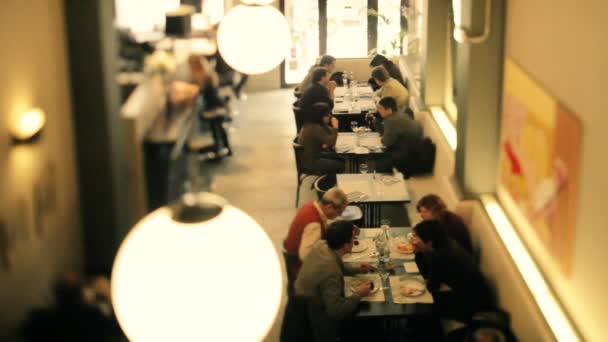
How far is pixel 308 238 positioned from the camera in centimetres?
675

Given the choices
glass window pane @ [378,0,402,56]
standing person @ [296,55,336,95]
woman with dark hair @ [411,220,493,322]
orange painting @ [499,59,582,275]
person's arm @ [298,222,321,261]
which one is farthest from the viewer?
glass window pane @ [378,0,402,56]

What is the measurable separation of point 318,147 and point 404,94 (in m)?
2.22

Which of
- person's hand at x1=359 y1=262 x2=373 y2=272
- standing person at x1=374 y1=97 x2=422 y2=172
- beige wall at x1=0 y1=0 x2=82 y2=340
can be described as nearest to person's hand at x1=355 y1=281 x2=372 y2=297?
person's hand at x1=359 y1=262 x2=373 y2=272

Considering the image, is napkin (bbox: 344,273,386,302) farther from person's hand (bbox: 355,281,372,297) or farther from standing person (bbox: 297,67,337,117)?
standing person (bbox: 297,67,337,117)

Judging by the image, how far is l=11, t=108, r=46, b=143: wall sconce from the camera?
192cm

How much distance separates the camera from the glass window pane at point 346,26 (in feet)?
57.7

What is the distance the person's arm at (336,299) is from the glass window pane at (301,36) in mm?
11827

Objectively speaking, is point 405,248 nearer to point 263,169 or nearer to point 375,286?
point 375,286

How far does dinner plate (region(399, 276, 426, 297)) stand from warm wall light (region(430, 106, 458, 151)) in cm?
320

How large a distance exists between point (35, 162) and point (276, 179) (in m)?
9.64

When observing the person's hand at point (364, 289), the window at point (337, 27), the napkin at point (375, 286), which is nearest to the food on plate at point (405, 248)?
the napkin at point (375, 286)

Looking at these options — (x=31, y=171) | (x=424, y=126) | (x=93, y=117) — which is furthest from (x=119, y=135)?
(x=424, y=126)

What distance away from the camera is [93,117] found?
1.89m

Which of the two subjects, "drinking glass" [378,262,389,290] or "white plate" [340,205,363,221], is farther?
"white plate" [340,205,363,221]
